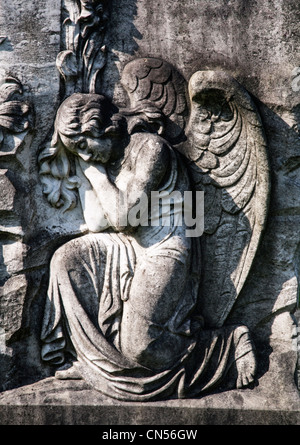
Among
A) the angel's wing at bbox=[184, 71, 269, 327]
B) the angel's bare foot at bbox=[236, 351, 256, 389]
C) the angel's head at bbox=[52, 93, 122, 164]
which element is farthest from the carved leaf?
the angel's bare foot at bbox=[236, 351, 256, 389]

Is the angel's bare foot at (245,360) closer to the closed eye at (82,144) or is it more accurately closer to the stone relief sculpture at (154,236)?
the stone relief sculpture at (154,236)

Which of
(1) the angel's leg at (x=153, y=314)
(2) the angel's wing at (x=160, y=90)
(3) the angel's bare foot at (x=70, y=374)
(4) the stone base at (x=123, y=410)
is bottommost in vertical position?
(4) the stone base at (x=123, y=410)

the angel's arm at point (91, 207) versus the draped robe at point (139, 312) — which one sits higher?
the angel's arm at point (91, 207)

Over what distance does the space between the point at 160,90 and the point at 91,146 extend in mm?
696

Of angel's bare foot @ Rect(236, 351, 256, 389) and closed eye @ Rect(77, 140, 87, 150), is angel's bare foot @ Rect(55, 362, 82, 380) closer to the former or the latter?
angel's bare foot @ Rect(236, 351, 256, 389)

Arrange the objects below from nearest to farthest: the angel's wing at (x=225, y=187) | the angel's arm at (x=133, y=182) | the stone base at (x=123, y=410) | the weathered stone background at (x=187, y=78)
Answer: the stone base at (x=123, y=410) < the angel's arm at (x=133, y=182) < the weathered stone background at (x=187, y=78) < the angel's wing at (x=225, y=187)

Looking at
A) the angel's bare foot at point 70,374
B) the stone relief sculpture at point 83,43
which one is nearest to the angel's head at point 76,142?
the stone relief sculpture at point 83,43

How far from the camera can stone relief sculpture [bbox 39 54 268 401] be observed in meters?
5.48

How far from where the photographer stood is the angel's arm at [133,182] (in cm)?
551

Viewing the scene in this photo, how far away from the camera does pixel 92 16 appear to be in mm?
5805

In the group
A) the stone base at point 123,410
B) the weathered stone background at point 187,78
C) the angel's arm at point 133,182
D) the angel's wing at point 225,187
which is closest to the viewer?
the stone base at point 123,410

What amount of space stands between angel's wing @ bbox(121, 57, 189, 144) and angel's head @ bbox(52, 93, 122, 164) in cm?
27

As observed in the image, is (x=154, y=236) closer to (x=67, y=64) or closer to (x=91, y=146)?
(x=91, y=146)

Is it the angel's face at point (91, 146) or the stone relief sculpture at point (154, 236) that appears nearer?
the stone relief sculpture at point (154, 236)
